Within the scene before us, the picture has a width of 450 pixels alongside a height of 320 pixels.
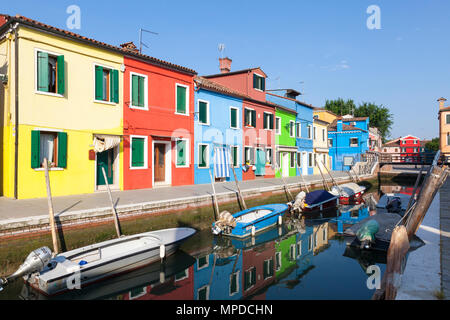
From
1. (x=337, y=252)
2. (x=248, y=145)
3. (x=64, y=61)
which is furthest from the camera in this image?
(x=248, y=145)

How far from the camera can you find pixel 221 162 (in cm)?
1830

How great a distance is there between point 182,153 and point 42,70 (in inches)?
294

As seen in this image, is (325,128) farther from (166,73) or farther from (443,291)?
(443,291)

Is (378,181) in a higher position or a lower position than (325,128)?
lower

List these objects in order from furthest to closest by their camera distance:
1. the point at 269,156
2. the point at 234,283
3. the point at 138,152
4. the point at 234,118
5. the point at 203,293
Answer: the point at 269,156 → the point at 234,118 → the point at 138,152 → the point at 234,283 → the point at 203,293

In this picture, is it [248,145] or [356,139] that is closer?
[248,145]

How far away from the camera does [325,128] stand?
32969 millimetres

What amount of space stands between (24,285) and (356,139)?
3606cm

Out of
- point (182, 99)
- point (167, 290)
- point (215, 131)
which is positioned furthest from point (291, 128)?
point (167, 290)

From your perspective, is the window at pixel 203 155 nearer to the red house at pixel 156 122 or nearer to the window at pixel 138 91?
the red house at pixel 156 122

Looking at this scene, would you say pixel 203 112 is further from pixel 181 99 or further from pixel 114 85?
pixel 114 85

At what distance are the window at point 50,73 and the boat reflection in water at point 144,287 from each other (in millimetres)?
7112

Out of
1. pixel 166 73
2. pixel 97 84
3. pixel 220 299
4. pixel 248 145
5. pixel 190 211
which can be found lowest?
pixel 220 299
